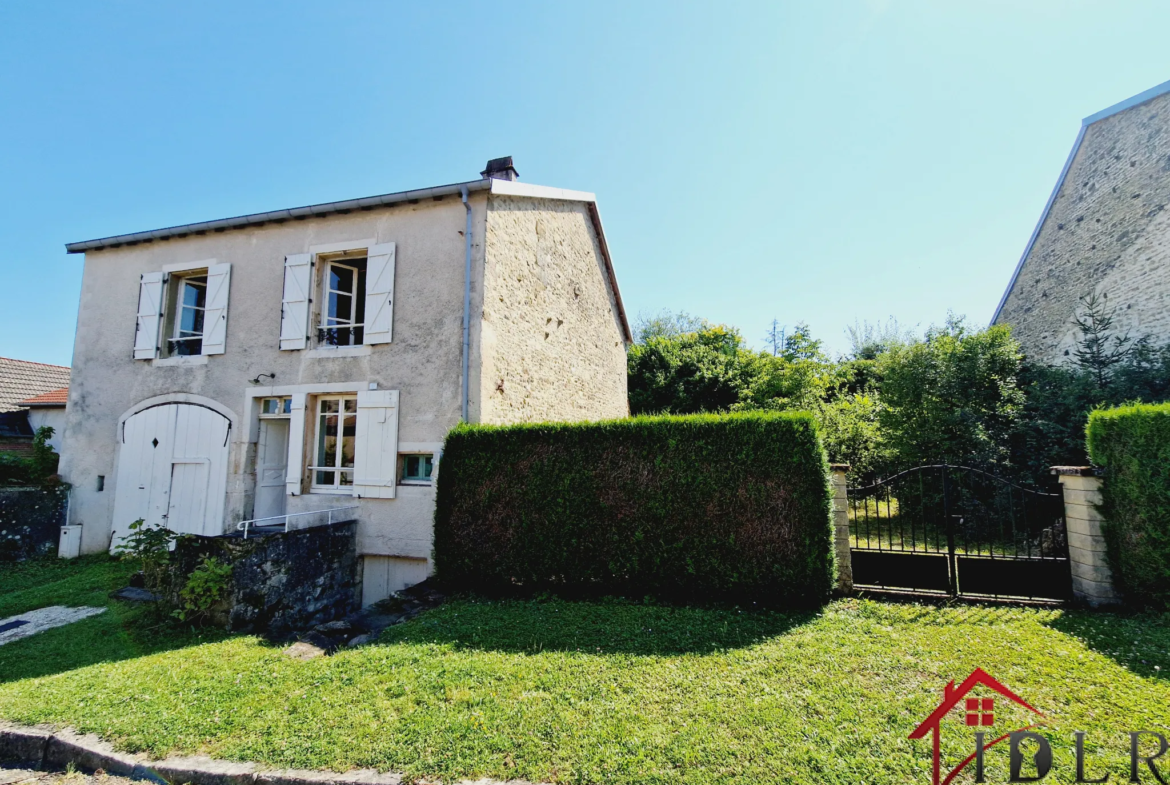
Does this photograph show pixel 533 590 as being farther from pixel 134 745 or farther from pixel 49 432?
pixel 49 432

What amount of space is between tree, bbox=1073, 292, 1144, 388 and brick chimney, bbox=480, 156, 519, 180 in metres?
12.2

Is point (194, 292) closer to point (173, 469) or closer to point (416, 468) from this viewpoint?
point (173, 469)

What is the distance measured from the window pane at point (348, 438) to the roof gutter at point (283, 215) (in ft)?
11.3

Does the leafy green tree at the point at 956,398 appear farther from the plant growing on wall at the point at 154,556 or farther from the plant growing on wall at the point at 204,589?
the plant growing on wall at the point at 154,556

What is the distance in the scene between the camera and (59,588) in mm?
7156

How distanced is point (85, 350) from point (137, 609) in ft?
21.6

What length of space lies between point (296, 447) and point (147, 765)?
5412mm

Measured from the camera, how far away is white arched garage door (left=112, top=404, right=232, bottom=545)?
8.49 m

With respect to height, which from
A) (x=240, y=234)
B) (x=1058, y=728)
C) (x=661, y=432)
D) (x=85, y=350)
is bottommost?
(x=1058, y=728)

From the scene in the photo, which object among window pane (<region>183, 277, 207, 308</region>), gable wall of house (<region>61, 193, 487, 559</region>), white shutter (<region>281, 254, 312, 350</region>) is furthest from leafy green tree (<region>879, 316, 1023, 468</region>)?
window pane (<region>183, 277, 207, 308</region>)

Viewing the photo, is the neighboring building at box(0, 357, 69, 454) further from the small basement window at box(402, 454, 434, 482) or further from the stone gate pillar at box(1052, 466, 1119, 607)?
the stone gate pillar at box(1052, 466, 1119, 607)

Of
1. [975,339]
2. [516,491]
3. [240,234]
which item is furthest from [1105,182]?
[240,234]

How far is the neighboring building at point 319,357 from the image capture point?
760 centimetres

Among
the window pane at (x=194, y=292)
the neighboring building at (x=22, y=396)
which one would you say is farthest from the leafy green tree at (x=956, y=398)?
the neighboring building at (x=22, y=396)
